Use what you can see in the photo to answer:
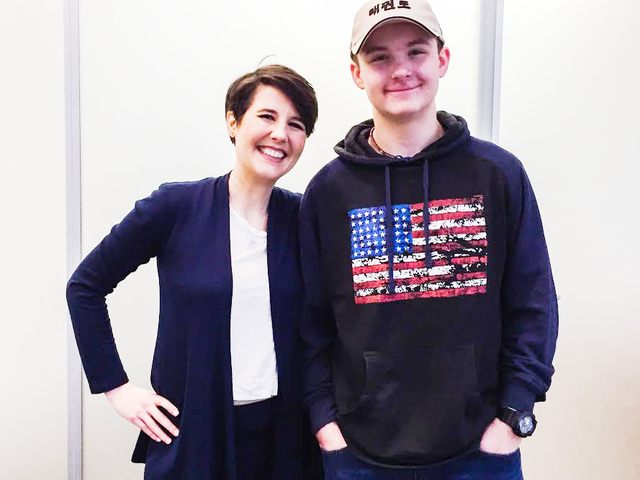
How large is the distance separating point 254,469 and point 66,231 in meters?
0.86

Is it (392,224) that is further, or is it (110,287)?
(110,287)

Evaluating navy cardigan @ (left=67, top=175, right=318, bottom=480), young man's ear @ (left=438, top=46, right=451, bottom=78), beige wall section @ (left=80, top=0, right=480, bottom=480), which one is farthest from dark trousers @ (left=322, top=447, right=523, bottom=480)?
beige wall section @ (left=80, top=0, right=480, bottom=480)

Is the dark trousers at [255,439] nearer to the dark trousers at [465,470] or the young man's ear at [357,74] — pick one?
the dark trousers at [465,470]

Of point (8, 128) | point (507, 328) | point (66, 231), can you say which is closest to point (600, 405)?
point (507, 328)

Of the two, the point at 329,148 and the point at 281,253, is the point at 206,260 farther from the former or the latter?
the point at 329,148

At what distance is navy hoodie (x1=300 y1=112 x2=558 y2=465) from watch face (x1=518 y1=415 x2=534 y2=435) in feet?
0.07

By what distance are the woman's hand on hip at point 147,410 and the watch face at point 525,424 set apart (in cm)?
69

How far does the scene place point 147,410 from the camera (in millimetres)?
1053

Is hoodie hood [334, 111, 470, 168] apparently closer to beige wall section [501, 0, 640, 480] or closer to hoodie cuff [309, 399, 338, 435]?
hoodie cuff [309, 399, 338, 435]

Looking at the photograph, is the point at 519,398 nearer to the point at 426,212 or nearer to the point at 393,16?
the point at 426,212

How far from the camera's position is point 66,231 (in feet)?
4.60

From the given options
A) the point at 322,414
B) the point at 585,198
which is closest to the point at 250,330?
the point at 322,414

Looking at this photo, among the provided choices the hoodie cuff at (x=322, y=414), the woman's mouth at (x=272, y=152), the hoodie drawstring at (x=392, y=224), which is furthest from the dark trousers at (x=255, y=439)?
the woman's mouth at (x=272, y=152)

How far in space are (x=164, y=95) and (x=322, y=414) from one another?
0.97 meters
